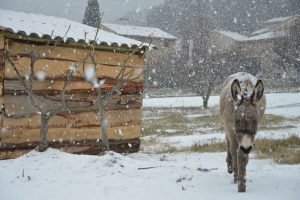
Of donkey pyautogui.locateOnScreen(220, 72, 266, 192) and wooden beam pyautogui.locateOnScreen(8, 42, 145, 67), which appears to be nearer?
donkey pyautogui.locateOnScreen(220, 72, 266, 192)

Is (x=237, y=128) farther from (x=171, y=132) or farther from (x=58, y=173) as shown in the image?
(x=171, y=132)

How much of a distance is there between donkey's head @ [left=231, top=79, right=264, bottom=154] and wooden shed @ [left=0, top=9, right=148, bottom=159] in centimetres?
362

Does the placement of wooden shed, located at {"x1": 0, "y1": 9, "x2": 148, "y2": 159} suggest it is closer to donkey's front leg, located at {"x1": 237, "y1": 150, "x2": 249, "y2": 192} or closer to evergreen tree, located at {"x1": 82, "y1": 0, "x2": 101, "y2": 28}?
donkey's front leg, located at {"x1": 237, "y1": 150, "x2": 249, "y2": 192}

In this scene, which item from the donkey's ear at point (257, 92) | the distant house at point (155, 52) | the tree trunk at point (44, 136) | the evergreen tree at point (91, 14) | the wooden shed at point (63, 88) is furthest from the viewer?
the evergreen tree at point (91, 14)

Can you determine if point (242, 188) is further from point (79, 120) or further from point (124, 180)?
point (79, 120)

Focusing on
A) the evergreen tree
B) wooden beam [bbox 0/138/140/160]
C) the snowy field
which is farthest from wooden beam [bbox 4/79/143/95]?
the evergreen tree

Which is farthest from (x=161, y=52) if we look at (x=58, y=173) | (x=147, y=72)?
(x=58, y=173)

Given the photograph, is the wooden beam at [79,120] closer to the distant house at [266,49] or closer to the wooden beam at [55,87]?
the wooden beam at [55,87]

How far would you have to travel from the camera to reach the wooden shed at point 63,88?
30.8 ft

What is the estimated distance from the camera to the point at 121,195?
6.21 meters

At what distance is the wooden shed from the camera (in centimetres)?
940


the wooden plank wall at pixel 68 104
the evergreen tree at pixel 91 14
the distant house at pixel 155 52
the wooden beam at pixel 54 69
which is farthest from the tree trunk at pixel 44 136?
the evergreen tree at pixel 91 14

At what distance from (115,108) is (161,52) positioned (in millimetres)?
43076

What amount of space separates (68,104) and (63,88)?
1.74m
